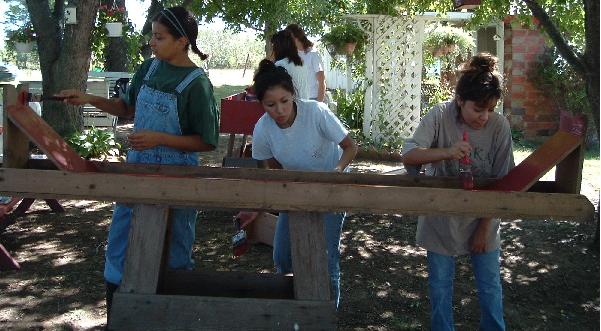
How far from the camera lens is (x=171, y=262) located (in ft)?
9.87

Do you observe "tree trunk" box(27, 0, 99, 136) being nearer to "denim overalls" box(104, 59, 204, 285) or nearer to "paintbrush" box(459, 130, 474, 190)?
"denim overalls" box(104, 59, 204, 285)

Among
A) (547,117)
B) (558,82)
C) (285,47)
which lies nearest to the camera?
(285,47)

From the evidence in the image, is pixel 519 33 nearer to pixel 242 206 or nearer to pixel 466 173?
pixel 466 173

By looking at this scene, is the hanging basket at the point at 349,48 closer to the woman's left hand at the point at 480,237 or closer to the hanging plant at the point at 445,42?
the hanging plant at the point at 445,42

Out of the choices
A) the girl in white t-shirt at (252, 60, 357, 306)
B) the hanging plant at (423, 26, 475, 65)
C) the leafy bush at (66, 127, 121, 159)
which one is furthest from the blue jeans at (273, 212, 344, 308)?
the hanging plant at (423, 26, 475, 65)

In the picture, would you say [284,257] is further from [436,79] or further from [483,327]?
[436,79]

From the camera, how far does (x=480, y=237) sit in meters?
2.90

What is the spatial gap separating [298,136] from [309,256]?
660 mm

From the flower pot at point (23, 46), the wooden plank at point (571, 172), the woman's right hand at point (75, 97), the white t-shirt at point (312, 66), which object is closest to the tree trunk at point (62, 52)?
the white t-shirt at point (312, 66)

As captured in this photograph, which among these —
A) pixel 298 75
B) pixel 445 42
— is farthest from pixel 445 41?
pixel 298 75

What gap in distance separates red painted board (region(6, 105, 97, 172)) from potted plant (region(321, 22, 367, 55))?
7.55 metres

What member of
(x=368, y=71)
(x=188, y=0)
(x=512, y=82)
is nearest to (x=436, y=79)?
(x=512, y=82)

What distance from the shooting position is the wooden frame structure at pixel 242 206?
2.22 metres

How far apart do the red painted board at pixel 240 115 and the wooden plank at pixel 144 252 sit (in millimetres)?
3459
